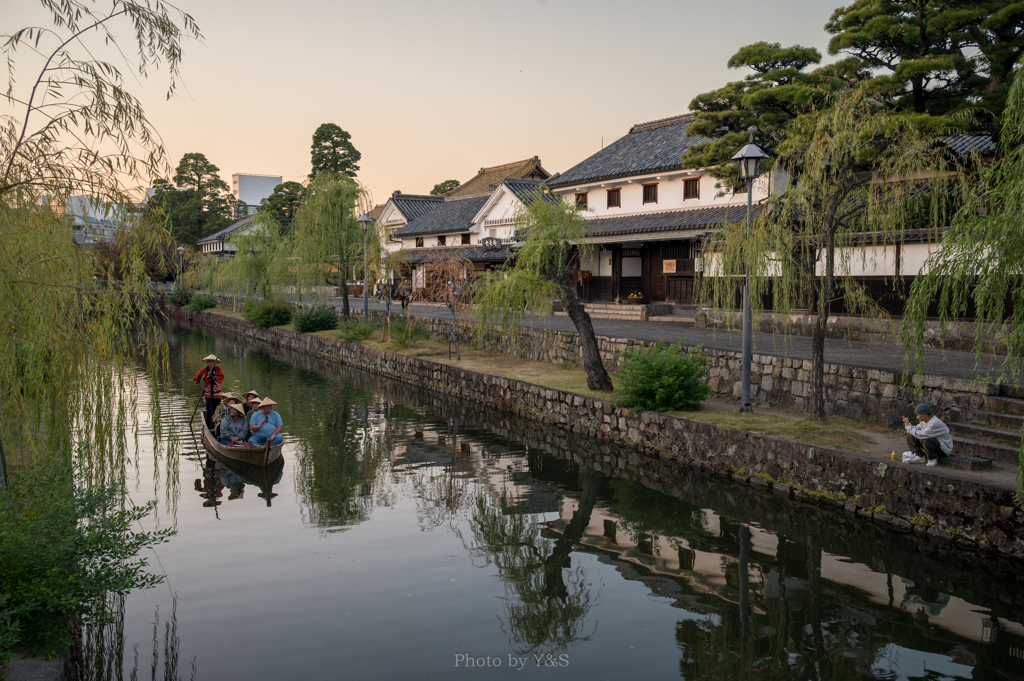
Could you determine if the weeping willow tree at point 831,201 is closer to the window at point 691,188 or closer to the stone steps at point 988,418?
the stone steps at point 988,418

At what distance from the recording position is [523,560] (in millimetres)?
9555

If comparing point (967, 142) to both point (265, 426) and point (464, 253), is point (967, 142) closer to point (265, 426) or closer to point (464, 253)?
point (265, 426)

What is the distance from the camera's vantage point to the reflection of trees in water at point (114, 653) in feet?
21.1

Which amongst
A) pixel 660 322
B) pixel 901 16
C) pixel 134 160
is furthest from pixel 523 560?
pixel 660 322

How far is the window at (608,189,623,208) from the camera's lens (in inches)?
1173

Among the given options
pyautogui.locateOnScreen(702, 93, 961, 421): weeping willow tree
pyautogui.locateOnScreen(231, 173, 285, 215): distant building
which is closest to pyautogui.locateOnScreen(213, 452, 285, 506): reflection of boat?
pyautogui.locateOnScreen(702, 93, 961, 421): weeping willow tree

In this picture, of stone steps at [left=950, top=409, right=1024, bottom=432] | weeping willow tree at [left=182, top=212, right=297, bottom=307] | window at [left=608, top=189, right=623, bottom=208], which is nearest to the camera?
stone steps at [left=950, top=409, right=1024, bottom=432]

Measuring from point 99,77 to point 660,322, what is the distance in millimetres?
21303

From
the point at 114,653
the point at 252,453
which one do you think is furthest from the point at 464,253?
the point at 114,653

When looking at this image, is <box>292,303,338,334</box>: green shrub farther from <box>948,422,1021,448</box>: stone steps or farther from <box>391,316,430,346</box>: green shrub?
<box>948,422,1021,448</box>: stone steps

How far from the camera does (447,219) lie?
43812mm

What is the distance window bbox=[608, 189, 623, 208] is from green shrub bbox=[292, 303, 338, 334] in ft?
45.8

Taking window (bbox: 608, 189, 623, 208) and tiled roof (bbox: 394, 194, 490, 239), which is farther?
tiled roof (bbox: 394, 194, 490, 239)

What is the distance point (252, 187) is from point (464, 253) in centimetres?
5501
